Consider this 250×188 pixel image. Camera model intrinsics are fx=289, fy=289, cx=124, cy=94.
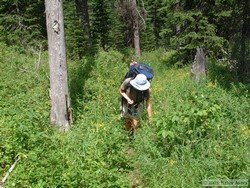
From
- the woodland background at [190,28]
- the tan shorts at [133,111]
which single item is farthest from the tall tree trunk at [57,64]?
the woodland background at [190,28]

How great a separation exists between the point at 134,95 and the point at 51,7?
258cm

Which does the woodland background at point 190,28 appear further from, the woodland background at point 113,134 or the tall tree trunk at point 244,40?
the woodland background at point 113,134

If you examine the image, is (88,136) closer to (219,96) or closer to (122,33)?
(219,96)

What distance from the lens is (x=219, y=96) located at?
20.6 ft

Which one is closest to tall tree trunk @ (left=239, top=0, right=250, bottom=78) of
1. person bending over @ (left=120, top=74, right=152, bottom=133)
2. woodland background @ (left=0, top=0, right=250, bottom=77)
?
woodland background @ (left=0, top=0, right=250, bottom=77)

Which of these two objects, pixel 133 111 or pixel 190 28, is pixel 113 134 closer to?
pixel 133 111

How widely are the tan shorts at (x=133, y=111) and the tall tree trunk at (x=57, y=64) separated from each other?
1355 mm

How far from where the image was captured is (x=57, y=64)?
6262 mm

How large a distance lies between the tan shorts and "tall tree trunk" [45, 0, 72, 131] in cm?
135

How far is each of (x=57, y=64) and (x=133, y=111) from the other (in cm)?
195

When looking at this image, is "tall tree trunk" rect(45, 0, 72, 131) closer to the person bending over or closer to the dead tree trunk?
the person bending over

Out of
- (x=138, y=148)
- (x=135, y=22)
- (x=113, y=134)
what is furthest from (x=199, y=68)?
(x=135, y=22)

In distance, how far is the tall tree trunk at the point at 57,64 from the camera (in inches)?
242

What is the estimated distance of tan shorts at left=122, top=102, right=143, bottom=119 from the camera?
588 cm
